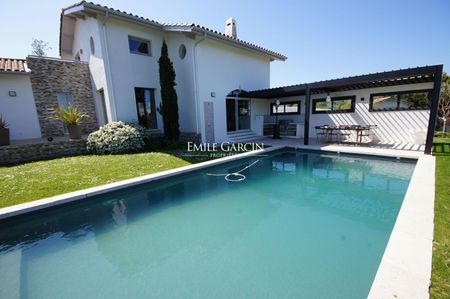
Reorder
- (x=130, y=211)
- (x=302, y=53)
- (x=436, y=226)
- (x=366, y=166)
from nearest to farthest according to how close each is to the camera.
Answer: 1. (x=436, y=226)
2. (x=130, y=211)
3. (x=366, y=166)
4. (x=302, y=53)

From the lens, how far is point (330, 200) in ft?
17.7

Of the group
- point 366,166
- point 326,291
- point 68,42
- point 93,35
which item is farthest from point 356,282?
point 68,42

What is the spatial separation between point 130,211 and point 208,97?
320 inches

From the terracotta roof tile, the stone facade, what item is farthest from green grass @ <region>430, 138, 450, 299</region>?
the terracotta roof tile

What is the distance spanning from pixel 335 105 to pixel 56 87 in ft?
54.5

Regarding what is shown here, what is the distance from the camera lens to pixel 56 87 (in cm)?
1089

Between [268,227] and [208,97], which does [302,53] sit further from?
[268,227]

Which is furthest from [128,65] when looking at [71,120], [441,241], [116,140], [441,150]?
[441,150]

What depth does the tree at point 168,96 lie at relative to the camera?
418 inches

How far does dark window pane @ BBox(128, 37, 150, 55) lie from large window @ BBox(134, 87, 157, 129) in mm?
1994

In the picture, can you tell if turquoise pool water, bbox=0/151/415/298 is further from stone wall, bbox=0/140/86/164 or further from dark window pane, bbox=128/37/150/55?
dark window pane, bbox=128/37/150/55

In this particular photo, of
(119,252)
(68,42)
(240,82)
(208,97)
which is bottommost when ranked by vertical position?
(119,252)

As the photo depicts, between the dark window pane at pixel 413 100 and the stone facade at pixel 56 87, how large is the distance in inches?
695

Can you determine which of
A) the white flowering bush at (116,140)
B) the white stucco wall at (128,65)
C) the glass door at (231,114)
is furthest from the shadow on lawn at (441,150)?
the white stucco wall at (128,65)
